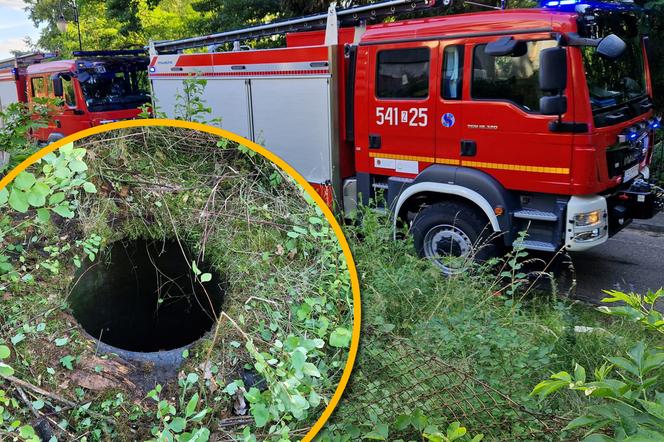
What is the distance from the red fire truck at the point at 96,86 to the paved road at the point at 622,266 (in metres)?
8.87

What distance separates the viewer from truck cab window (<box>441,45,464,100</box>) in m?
5.26

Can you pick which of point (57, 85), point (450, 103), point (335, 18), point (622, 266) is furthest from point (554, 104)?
point (57, 85)

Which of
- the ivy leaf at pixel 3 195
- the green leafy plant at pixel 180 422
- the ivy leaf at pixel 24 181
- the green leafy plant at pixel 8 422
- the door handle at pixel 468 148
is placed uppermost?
the ivy leaf at pixel 24 181

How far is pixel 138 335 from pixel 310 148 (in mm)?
Answer: 4202

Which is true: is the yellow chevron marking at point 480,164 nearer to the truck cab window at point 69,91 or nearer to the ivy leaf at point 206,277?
the ivy leaf at point 206,277

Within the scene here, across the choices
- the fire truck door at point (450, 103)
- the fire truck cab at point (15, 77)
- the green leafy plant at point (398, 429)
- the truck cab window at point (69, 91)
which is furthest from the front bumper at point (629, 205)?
the fire truck cab at point (15, 77)

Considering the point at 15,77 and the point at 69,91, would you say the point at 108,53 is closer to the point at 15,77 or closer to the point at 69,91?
the point at 69,91

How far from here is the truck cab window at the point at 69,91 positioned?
468 inches

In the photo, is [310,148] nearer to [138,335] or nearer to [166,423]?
[138,335]

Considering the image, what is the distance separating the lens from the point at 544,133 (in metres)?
4.83

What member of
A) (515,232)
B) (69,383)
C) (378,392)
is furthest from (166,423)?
(515,232)

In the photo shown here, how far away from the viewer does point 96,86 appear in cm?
1205

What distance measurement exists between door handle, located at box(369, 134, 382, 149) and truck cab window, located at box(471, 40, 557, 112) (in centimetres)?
110

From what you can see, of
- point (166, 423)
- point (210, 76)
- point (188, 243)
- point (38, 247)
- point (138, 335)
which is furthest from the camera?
point (210, 76)
